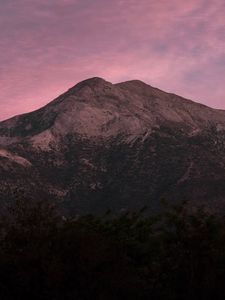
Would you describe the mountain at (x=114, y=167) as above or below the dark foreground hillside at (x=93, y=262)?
above

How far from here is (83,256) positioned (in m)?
37.4

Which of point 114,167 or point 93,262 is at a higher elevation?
point 114,167

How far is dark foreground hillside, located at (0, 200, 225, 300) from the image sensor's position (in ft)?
123

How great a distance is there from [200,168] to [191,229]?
121 metres

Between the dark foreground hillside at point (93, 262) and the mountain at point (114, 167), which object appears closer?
the dark foreground hillside at point (93, 262)

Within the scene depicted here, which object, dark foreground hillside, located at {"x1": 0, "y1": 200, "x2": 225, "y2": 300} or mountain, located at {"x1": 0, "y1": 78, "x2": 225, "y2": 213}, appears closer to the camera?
dark foreground hillside, located at {"x1": 0, "y1": 200, "x2": 225, "y2": 300}

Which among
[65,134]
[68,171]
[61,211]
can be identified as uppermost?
[65,134]

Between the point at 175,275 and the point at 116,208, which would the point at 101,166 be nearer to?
the point at 116,208

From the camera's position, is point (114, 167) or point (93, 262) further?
point (114, 167)

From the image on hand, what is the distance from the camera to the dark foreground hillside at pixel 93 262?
37.4 m

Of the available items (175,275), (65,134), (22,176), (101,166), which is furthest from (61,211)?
(175,275)

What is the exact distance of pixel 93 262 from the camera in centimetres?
3738

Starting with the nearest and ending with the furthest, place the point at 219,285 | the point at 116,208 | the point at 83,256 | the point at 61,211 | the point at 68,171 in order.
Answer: the point at 83,256
the point at 219,285
the point at 61,211
the point at 116,208
the point at 68,171

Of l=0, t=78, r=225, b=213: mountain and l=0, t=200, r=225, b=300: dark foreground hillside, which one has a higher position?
l=0, t=78, r=225, b=213: mountain
